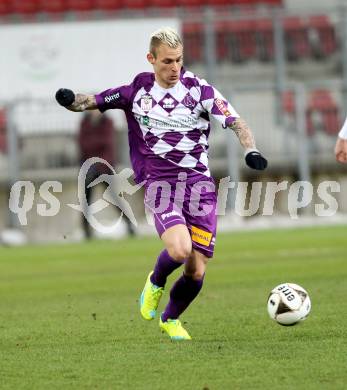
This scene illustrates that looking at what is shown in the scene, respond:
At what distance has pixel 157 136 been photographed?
8.22m

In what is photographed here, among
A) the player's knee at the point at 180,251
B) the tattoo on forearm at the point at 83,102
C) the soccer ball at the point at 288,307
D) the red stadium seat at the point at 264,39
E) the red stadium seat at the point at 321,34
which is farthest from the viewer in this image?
the red stadium seat at the point at 321,34

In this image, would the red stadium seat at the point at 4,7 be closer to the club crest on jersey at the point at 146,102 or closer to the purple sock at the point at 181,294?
the club crest on jersey at the point at 146,102

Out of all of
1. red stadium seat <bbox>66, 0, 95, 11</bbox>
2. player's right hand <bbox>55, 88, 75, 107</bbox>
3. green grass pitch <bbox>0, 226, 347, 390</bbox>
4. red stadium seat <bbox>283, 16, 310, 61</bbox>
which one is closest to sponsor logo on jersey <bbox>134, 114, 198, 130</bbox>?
player's right hand <bbox>55, 88, 75, 107</bbox>

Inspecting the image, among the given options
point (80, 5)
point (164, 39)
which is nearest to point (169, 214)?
point (164, 39)

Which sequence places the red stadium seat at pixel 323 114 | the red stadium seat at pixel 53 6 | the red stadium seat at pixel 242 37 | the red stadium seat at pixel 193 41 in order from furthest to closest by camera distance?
the red stadium seat at pixel 53 6 < the red stadium seat at pixel 242 37 < the red stadium seat at pixel 193 41 < the red stadium seat at pixel 323 114

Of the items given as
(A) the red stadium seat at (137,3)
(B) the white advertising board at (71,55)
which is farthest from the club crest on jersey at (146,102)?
(A) the red stadium seat at (137,3)

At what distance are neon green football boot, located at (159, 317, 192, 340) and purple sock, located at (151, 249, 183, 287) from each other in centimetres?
A: 30

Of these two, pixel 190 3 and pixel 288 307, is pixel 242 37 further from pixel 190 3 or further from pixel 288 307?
pixel 288 307

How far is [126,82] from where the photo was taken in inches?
883

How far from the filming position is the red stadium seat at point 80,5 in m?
25.9

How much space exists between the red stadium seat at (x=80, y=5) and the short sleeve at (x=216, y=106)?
18.2 metres

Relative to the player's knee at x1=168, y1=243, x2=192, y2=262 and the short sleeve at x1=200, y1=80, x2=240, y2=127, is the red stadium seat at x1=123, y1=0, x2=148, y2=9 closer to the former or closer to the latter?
the short sleeve at x1=200, y1=80, x2=240, y2=127

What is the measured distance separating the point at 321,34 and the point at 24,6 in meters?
6.63

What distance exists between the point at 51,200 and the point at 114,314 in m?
12.6
